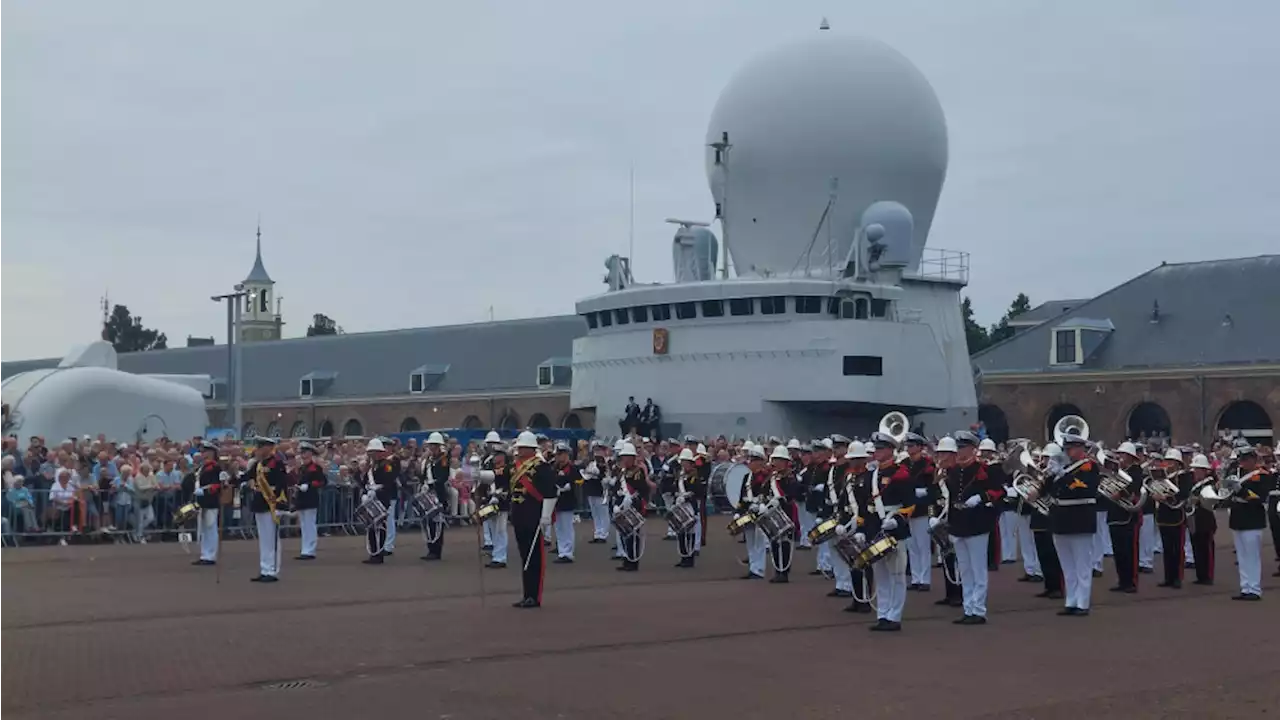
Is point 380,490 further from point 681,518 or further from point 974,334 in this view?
point 974,334

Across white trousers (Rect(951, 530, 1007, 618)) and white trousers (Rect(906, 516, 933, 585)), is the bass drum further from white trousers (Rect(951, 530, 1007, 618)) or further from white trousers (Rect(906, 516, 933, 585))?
white trousers (Rect(951, 530, 1007, 618))

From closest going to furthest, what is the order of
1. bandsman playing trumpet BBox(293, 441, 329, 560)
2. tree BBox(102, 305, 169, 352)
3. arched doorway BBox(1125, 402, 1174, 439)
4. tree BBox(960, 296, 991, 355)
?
bandsman playing trumpet BBox(293, 441, 329, 560) → arched doorway BBox(1125, 402, 1174, 439) → tree BBox(960, 296, 991, 355) → tree BBox(102, 305, 169, 352)

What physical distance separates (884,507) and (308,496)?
418 inches

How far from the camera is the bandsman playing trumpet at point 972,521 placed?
Result: 15.1 metres

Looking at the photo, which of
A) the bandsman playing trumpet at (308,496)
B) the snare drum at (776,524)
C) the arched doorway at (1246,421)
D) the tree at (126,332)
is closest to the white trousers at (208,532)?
the bandsman playing trumpet at (308,496)

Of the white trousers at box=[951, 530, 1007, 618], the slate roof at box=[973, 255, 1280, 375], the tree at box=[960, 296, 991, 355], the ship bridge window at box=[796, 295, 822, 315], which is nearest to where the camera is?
the white trousers at box=[951, 530, 1007, 618]

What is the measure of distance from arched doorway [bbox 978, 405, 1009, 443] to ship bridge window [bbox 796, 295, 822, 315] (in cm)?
1681

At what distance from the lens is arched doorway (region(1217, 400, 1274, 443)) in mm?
50812

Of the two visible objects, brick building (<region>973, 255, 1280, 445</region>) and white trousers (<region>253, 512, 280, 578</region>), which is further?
brick building (<region>973, 255, 1280, 445</region>)

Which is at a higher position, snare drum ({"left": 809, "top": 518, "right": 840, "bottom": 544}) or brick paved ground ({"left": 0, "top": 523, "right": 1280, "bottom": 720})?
snare drum ({"left": 809, "top": 518, "right": 840, "bottom": 544})

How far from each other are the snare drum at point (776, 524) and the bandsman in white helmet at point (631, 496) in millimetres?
2550

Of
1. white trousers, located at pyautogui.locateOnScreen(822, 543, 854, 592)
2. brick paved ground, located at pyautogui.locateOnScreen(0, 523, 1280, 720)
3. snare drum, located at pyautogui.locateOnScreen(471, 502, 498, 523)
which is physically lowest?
brick paved ground, located at pyautogui.locateOnScreen(0, 523, 1280, 720)

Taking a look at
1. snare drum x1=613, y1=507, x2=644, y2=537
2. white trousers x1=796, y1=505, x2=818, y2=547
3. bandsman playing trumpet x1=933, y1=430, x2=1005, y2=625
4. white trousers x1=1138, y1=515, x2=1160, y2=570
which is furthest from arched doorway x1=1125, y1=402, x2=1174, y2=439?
bandsman playing trumpet x1=933, y1=430, x2=1005, y2=625

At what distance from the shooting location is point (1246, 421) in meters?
51.6
